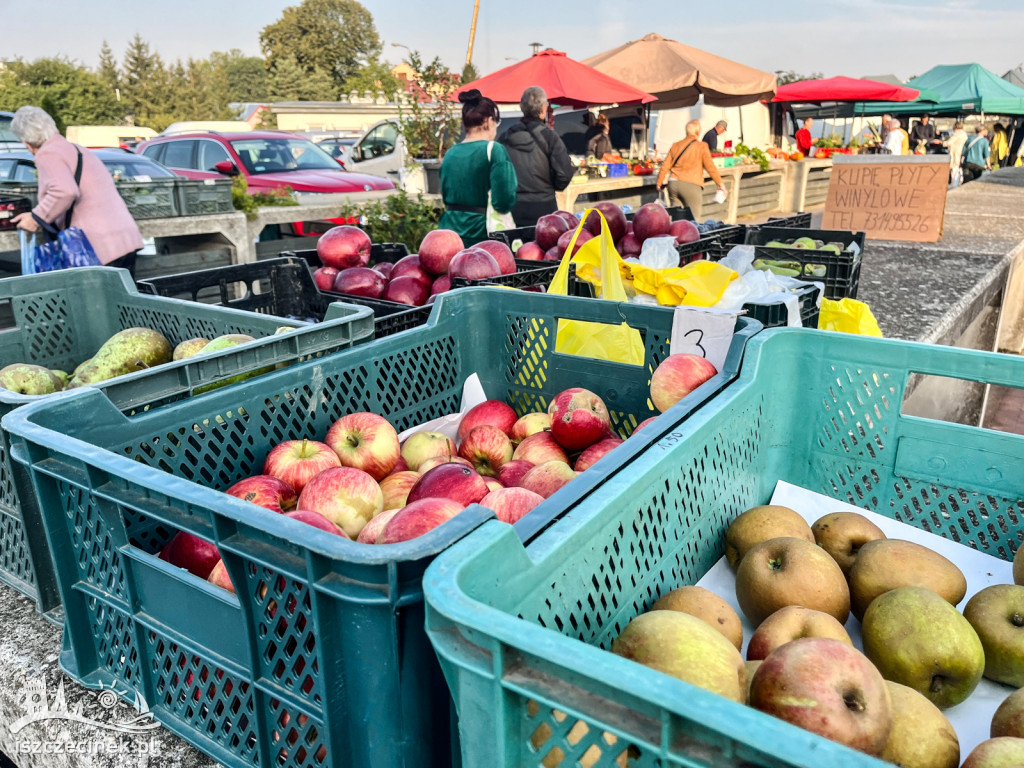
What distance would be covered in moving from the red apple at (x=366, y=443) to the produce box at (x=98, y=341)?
0.75 ft

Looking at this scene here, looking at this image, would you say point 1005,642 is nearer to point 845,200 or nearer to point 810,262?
point 810,262

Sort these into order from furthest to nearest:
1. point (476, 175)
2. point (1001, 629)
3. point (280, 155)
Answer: point (280, 155)
point (476, 175)
point (1001, 629)

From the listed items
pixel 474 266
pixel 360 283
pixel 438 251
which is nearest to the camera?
pixel 474 266

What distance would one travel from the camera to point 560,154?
6.39 m

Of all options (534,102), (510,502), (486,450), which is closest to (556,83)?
(534,102)

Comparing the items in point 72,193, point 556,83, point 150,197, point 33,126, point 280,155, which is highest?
point 556,83

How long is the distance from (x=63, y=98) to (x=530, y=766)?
57.7 metres

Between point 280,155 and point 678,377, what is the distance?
10195mm

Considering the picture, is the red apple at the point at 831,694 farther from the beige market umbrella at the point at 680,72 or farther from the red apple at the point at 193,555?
the beige market umbrella at the point at 680,72

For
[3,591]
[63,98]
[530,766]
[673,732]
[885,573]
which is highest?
[63,98]

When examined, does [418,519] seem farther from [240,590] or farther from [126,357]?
[126,357]

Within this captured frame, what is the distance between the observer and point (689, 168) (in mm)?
10773

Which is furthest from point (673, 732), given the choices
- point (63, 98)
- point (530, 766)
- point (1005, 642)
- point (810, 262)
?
point (63, 98)

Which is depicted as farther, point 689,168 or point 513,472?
point 689,168
